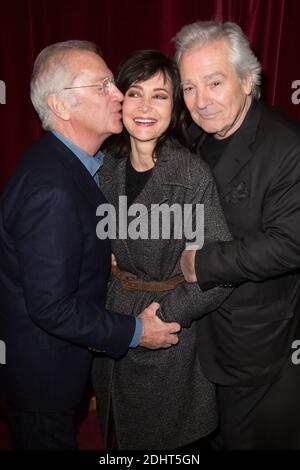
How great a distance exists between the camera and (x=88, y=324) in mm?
→ 1447

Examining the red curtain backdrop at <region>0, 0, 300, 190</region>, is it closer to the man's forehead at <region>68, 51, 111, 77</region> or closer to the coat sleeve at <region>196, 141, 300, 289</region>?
the man's forehead at <region>68, 51, 111, 77</region>

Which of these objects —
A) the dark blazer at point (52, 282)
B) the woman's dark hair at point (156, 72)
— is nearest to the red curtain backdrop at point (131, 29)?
the woman's dark hair at point (156, 72)

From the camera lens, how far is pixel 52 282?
134 centimetres

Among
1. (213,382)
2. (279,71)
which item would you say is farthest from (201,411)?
(279,71)

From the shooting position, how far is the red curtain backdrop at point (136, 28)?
230 cm

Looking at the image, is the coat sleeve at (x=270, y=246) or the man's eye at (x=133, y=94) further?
the man's eye at (x=133, y=94)

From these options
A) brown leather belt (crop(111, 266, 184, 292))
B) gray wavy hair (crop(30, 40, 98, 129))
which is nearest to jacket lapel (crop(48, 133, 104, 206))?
gray wavy hair (crop(30, 40, 98, 129))

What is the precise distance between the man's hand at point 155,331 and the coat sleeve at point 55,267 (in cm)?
15

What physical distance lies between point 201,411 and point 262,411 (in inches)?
10.4

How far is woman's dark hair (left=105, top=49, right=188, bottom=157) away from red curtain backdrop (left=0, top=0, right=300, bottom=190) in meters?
0.81

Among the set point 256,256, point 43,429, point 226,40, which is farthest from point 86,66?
point 43,429

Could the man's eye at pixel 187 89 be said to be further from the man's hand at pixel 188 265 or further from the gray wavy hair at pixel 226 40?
the man's hand at pixel 188 265

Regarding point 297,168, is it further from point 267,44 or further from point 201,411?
point 267,44

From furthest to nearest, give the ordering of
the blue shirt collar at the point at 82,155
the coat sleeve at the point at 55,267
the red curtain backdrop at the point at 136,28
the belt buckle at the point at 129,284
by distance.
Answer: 1. the red curtain backdrop at the point at 136,28
2. the belt buckle at the point at 129,284
3. the blue shirt collar at the point at 82,155
4. the coat sleeve at the point at 55,267
